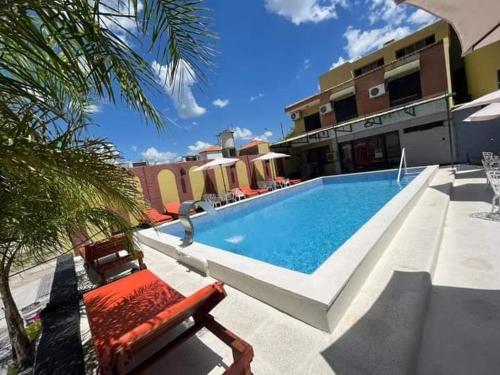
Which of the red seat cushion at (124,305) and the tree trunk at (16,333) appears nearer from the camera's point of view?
the red seat cushion at (124,305)

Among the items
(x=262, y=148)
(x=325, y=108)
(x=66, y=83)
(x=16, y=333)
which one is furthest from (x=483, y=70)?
(x=16, y=333)

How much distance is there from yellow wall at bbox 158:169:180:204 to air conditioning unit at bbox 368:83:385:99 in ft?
50.4

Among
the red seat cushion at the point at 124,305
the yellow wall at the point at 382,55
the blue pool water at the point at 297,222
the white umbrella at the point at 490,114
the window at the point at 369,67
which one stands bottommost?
the blue pool water at the point at 297,222

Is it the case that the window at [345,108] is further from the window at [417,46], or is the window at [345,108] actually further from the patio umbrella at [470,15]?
the patio umbrella at [470,15]

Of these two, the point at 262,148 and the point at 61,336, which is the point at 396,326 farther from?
the point at 262,148

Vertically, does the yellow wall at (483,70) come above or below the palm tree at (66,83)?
above

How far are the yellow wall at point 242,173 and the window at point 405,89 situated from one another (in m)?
11.6

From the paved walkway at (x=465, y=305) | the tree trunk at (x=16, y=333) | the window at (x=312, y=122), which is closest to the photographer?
the paved walkway at (x=465, y=305)

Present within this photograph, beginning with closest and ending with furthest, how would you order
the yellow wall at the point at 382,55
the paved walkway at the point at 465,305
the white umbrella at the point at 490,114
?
the paved walkway at the point at 465,305, the white umbrella at the point at 490,114, the yellow wall at the point at 382,55

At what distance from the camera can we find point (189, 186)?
14.7 metres

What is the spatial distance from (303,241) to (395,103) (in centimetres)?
1509

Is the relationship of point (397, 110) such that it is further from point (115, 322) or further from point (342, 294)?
point (115, 322)

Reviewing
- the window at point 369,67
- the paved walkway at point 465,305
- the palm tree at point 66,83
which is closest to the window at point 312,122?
the window at point 369,67

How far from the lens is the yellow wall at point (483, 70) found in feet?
42.3
